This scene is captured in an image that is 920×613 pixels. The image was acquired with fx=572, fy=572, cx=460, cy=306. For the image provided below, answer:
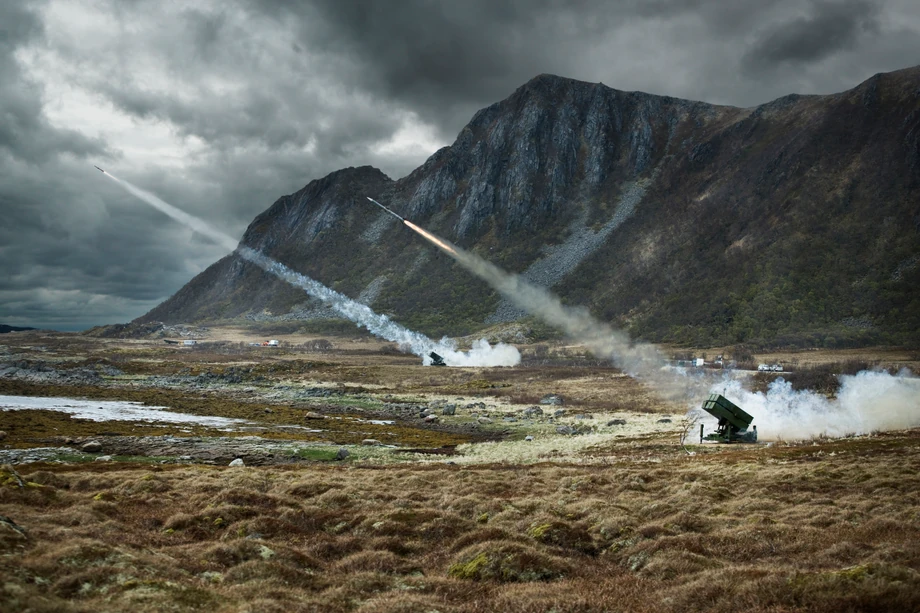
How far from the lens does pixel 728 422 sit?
50.3 m

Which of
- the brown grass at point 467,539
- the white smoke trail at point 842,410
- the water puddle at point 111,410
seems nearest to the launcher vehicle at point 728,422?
the white smoke trail at point 842,410

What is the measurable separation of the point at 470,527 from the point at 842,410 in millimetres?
52887

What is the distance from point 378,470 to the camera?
1388 inches

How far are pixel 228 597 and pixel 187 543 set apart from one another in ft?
22.6

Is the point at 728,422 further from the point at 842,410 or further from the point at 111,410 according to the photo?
the point at 111,410

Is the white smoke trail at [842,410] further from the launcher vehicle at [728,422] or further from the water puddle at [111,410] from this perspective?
the water puddle at [111,410]

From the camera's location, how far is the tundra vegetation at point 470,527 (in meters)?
12.3

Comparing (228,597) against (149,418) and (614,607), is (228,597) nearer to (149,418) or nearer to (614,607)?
(614,607)

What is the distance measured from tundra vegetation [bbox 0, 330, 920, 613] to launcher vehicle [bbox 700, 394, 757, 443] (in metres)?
3.33

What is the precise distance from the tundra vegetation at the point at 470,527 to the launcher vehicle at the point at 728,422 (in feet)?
10.9

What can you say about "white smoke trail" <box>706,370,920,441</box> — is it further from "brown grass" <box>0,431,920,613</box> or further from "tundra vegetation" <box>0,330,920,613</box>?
"brown grass" <box>0,431,920,613</box>

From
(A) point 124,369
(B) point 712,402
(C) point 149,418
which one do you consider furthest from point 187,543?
(A) point 124,369

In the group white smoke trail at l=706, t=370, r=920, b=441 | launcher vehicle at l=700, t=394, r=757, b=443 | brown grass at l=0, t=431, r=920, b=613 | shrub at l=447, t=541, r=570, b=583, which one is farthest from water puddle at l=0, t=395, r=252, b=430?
white smoke trail at l=706, t=370, r=920, b=441

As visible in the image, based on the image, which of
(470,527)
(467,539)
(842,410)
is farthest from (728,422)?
(467,539)
